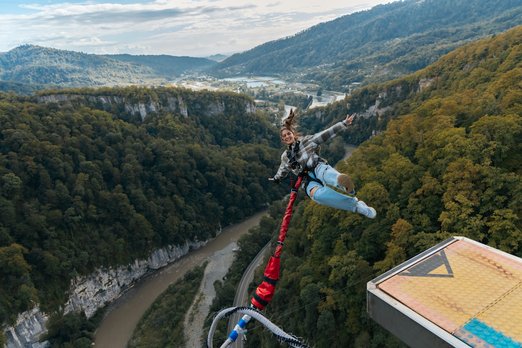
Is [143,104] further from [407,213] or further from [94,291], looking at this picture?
[407,213]

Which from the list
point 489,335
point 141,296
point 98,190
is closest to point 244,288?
point 141,296

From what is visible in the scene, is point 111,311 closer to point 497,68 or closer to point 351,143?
point 497,68

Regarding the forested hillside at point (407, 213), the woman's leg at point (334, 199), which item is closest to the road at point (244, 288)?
the forested hillside at point (407, 213)

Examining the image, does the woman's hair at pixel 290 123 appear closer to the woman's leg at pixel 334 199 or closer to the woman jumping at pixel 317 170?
the woman jumping at pixel 317 170

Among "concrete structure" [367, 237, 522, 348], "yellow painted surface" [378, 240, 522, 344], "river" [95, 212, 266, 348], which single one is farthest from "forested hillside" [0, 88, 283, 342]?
"yellow painted surface" [378, 240, 522, 344]

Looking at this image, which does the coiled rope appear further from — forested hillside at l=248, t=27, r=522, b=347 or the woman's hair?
forested hillside at l=248, t=27, r=522, b=347

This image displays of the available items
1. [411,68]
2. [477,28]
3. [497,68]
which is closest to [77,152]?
[497,68]
